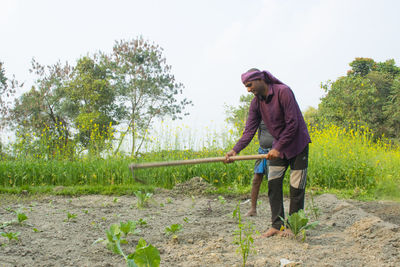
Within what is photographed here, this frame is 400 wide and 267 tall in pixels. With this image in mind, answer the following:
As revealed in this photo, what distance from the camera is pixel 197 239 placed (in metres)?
3.70

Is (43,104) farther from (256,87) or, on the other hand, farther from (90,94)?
(256,87)

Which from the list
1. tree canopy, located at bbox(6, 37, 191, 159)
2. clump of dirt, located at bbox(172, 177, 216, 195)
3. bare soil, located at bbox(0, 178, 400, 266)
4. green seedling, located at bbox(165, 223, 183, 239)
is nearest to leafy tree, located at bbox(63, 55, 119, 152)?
tree canopy, located at bbox(6, 37, 191, 159)

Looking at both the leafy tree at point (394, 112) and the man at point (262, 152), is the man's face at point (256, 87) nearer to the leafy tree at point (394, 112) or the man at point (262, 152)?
the man at point (262, 152)

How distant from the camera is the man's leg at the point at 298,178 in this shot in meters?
3.77

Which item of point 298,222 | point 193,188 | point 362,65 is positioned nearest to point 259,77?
point 298,222

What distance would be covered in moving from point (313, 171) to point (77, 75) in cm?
1825

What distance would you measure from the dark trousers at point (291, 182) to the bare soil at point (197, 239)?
1.03 ft

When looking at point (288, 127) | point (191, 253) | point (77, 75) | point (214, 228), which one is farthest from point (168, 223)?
point (77, 75)

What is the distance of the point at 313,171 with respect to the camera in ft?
28.3

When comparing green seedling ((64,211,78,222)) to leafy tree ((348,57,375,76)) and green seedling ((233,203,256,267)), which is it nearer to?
green seedling ((233,203,256,267))

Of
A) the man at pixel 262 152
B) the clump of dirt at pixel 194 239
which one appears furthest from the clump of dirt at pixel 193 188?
the man at pixel 262 152

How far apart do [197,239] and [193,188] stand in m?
3.85

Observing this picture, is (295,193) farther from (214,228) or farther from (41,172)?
(41,172)

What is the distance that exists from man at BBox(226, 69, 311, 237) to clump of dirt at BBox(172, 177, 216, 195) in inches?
143
